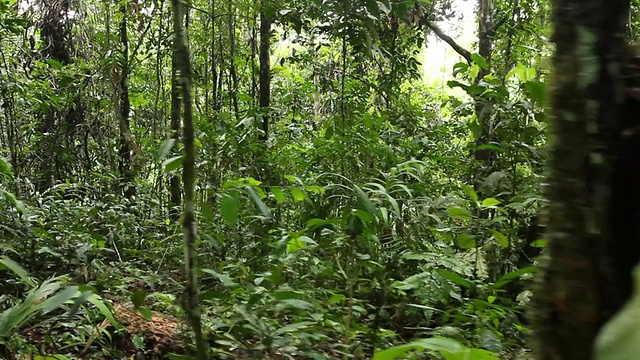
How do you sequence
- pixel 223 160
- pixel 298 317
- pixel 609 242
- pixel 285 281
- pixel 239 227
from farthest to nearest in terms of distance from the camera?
pixel 223 160 < pixel 239 227 < pixel 285 281 < pixel 298 317 < pixel 609 242

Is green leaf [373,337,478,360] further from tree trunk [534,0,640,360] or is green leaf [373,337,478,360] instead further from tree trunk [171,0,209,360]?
tree trunk [171,0,209,360]

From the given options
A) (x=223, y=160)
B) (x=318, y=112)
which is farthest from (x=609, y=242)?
(x=318, y=112)

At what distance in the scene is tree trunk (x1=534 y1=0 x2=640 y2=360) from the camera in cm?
94

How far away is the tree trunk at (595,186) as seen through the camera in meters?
0.94

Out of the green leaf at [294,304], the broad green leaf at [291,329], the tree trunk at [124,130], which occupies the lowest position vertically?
the broad green leaf at [291,329]

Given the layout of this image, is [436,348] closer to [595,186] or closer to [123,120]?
[595,186]

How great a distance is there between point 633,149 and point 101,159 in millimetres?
6113

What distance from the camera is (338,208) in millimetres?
3545

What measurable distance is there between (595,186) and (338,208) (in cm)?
262

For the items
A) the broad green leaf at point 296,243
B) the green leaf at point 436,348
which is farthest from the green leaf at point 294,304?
the green leaf at point 436,348

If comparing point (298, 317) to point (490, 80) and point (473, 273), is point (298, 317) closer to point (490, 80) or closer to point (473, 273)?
point (473, 273)

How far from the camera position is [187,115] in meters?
1.55

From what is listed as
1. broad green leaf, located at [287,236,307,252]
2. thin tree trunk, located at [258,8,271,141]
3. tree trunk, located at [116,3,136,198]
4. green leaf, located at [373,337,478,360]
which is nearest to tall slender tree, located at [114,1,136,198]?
tree trunk, located at [116,3,136,198]

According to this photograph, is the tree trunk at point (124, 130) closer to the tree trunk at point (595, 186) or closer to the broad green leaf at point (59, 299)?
the broad green leaf at point (59, 299)
